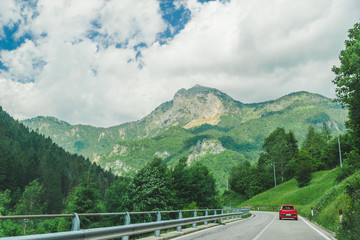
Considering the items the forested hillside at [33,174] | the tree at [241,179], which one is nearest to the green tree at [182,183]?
the forested hillside at [33,174]

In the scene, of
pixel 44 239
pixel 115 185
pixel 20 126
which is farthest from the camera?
pixel 20 126

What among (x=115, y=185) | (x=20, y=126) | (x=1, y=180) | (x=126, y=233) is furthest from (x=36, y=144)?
(x=126, y=233)

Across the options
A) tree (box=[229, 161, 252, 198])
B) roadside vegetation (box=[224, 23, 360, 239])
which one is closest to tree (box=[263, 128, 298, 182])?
roadside vegetation (box=[224, 23, 360, 239])

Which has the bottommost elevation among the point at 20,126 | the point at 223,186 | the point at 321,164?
the point at 223,186

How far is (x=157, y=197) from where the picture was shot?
1751 inches

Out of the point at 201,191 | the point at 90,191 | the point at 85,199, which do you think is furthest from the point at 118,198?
the point at 201,191

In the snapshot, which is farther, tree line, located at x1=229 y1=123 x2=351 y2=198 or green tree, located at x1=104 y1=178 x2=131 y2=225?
tree line, located at x1=229 y1=123 x2=351 y2=198

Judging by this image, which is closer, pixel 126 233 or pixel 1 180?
pixel 126 233

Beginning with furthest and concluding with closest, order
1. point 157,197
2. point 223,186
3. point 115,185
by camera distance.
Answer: point 223,186, point 115,185, point 157,197

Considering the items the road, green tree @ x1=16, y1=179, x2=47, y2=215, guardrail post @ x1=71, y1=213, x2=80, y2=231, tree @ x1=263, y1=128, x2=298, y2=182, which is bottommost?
green tree @ x1=16, y1=179, x2=47, y2=215

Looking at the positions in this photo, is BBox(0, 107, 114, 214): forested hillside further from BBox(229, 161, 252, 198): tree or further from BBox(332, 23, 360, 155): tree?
BBox(332, 23, 360, 155): tree

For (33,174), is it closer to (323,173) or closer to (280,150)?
(280,150)

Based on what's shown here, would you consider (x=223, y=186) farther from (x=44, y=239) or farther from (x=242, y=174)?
(x=44, y=239)

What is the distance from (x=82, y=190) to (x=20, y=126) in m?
132
